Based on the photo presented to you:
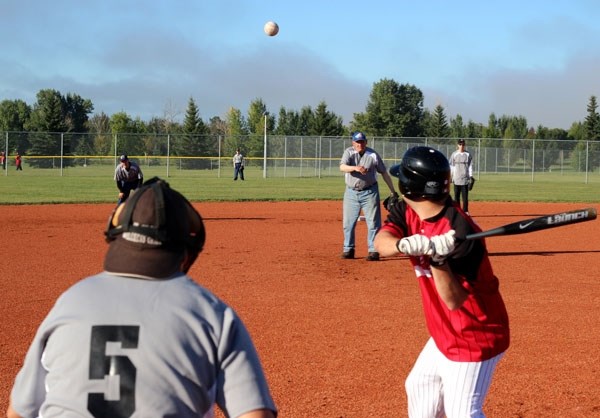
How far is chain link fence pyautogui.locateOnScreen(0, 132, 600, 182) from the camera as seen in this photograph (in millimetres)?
46406

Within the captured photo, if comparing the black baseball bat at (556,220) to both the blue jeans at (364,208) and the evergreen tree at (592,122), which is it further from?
the evergreen tree at (592,122)

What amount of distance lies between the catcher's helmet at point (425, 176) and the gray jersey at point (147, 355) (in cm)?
193

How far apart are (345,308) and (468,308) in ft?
16.3

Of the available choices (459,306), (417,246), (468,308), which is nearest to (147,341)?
(417,246)

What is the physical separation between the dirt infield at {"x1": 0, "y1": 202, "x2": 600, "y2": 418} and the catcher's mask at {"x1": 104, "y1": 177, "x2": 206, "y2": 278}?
350 centimetres

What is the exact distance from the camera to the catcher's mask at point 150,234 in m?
2.05

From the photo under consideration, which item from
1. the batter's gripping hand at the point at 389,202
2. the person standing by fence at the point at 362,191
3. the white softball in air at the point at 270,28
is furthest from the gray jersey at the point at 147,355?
the white softball in air at the point at 270,28

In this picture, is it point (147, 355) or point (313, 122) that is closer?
point (147, 355)

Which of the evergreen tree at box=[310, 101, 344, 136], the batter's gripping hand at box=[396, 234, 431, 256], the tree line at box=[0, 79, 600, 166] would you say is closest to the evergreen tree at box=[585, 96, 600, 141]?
the tree line at box=[0, 79, 600, 166]

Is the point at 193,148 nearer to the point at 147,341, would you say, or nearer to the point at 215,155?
the point at 215,155

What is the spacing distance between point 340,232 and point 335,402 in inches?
420

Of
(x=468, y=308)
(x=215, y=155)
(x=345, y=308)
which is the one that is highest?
(x=215, y=155)

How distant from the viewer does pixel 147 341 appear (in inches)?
78.1

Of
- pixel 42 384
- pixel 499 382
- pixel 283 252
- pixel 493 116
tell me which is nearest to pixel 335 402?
pixel 499 382
